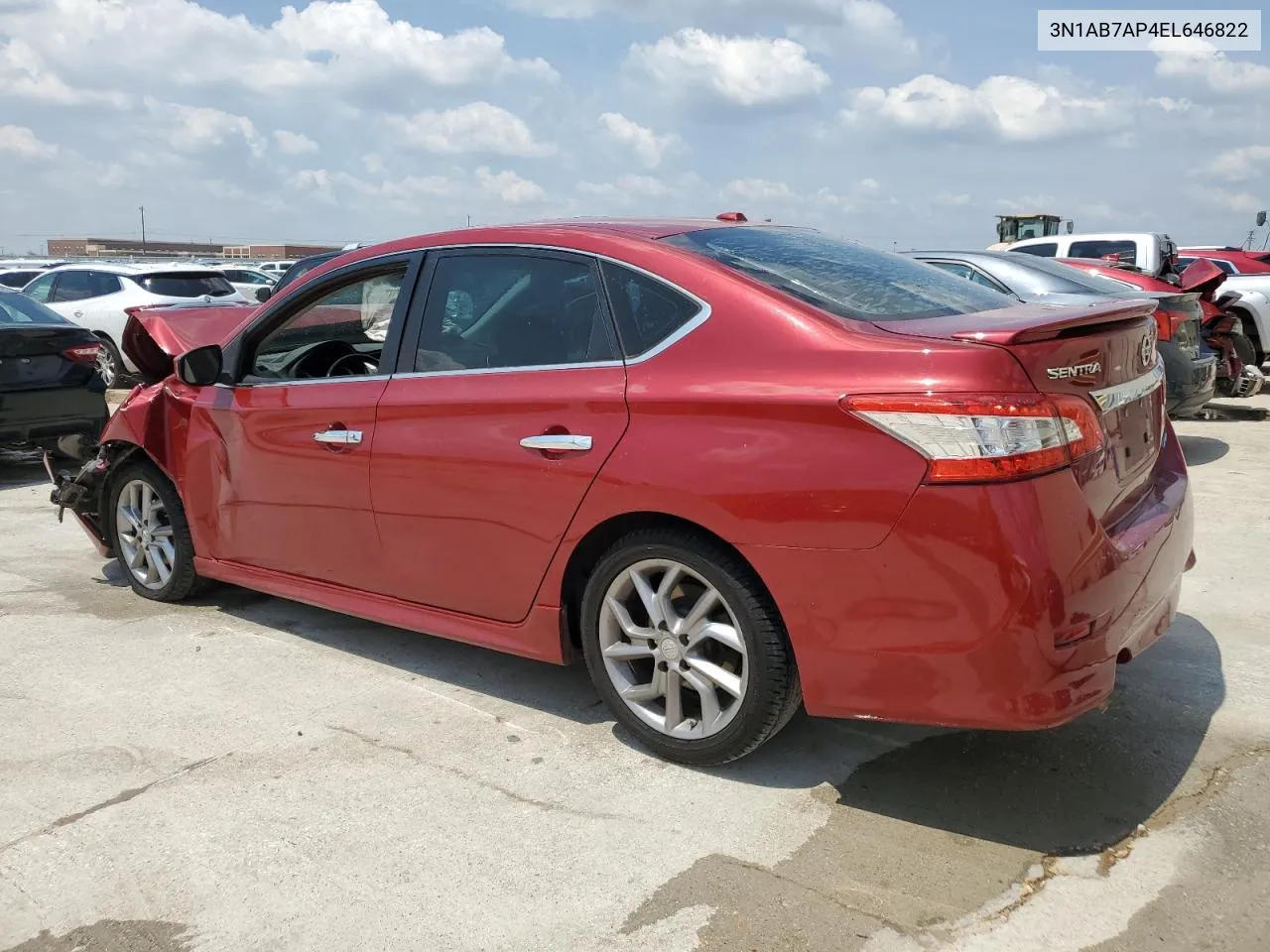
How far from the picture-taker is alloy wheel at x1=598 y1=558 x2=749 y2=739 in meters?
3.15

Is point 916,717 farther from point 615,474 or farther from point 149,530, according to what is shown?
point 149,530

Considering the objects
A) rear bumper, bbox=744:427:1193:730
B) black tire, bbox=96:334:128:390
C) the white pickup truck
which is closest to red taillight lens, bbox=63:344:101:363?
black tire, bbox=96:334:128:390

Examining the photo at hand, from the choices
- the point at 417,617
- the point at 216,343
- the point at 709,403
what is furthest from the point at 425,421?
the point at 216,343

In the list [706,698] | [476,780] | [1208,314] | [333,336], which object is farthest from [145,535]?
[1208,314]

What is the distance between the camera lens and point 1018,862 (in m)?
2.77

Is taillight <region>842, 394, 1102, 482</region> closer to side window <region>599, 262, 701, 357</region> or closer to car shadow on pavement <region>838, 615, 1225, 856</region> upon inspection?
side window <region>599, 262, 701, 357</region>

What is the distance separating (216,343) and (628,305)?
7.54 ft

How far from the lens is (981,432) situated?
2.64 metres

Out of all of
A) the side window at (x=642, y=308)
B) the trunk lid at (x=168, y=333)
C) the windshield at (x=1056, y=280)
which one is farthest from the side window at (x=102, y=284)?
the side window at (x=642, y=308)

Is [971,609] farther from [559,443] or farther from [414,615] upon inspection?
[414,615]

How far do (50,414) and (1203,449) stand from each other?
8801 mm

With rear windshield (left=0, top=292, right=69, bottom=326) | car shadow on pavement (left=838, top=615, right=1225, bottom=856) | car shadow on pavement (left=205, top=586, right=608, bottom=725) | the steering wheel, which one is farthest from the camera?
rear windshield (left=0, top=292, right=69, bottom=326)

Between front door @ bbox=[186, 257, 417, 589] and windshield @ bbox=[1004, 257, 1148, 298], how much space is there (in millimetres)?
4625

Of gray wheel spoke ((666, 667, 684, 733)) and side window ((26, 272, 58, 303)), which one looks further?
side window ((26, 272, 58, 303))
